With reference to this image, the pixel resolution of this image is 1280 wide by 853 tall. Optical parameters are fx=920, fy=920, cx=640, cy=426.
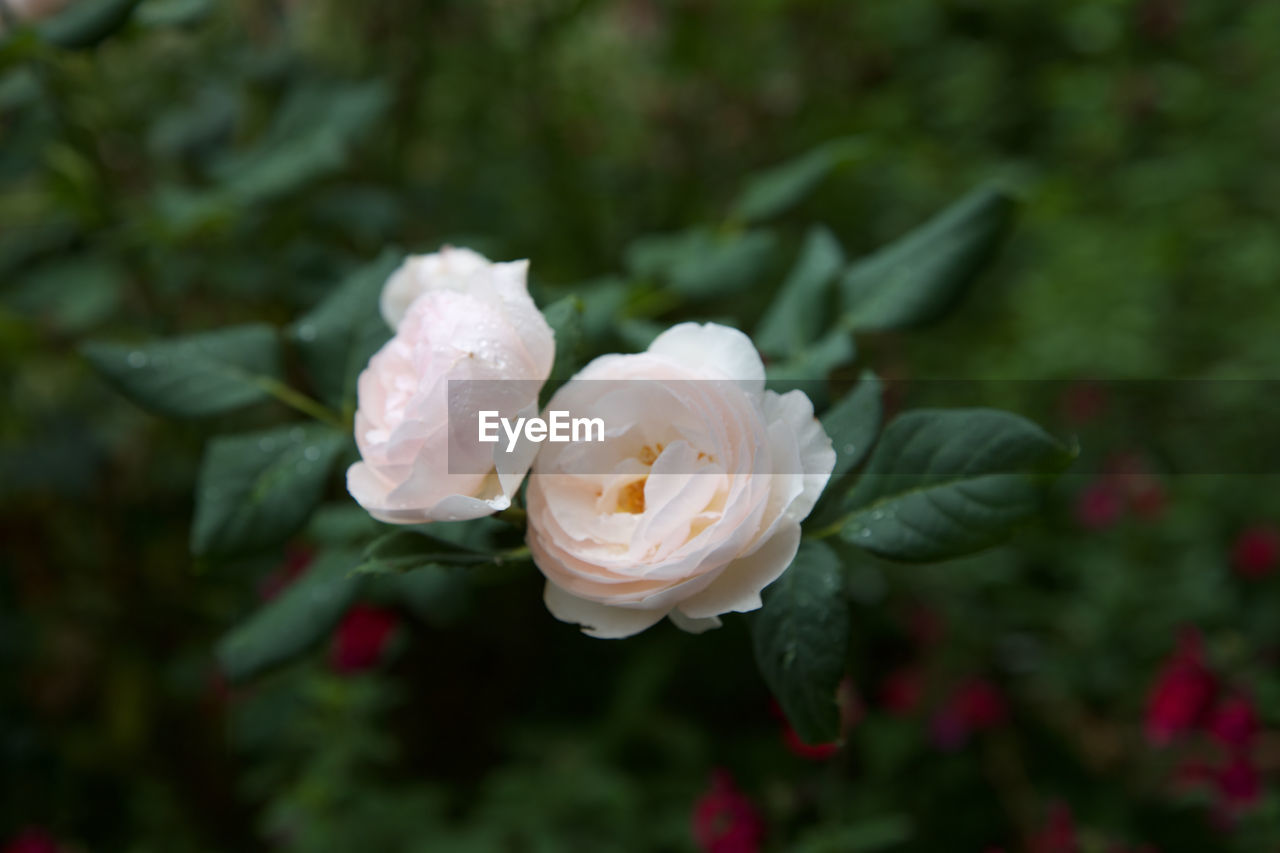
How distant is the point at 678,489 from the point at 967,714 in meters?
1.05

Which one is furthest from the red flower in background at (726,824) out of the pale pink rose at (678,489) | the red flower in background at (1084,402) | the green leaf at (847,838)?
the red flower in background at (1084,402)

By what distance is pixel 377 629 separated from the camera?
1163 millimetres

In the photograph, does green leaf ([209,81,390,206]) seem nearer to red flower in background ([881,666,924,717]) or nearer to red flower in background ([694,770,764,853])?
red flower in background ([694,770,764,853])

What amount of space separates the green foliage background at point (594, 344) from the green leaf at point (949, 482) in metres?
0.32

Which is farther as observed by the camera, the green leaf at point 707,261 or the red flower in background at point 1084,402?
the red flower in background at point 1084,402

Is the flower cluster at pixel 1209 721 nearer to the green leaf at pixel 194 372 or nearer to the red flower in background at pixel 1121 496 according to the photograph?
the red flower in background at pixel 1121 496

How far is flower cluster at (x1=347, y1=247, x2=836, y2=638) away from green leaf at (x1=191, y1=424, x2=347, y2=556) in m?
0.16

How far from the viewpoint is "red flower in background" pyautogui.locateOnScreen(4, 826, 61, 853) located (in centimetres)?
131

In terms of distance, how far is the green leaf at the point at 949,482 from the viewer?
47 cm

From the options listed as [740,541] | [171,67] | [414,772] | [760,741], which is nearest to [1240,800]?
[760,741]


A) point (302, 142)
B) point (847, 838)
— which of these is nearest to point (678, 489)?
point (847, 838)

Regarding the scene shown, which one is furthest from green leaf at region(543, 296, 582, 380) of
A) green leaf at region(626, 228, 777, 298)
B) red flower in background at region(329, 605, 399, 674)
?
red flower in background at region(329, 605, 399, 674)

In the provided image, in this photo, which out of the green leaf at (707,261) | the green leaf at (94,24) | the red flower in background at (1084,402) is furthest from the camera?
the red flower in background at (1084,402)

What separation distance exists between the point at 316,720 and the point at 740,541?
2.97ft
